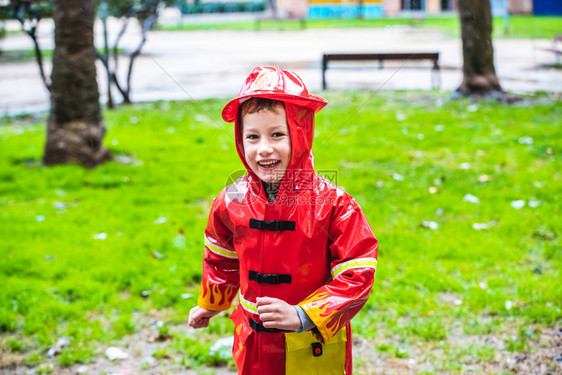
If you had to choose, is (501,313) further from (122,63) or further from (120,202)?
(122,63)

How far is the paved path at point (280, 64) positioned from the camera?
12.4m

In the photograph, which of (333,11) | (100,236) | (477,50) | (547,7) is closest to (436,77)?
(477,50)

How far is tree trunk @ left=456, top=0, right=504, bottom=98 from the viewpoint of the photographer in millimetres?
9922

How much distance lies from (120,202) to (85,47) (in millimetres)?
2179

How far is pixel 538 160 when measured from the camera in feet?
21.7

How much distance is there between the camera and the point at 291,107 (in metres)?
1.96

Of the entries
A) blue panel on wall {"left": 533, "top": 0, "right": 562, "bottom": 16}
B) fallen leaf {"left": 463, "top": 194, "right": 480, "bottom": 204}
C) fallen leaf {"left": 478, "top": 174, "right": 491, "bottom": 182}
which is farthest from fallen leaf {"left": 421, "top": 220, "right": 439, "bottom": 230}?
blue panel on wall {"left": 533, "top": 0, "right": 562, "bottom": 16}

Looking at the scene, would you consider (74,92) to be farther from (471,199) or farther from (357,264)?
(357,264)

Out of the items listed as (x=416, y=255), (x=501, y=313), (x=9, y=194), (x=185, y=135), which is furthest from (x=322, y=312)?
(x=185, y=135)

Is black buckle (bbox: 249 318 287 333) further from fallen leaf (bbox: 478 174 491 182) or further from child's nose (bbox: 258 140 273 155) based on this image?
fallen leaf (bbox: 478 174 491 182)

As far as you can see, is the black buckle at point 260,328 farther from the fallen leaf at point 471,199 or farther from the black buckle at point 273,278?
the fallen leaf at point 471,199

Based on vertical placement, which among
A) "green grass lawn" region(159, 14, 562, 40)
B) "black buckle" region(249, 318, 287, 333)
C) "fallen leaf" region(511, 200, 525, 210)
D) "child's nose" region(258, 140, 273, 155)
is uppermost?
"green grass lawn" region(159, 14, 562, 40)

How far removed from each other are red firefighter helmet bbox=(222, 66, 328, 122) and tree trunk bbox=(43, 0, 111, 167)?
536 centimetres

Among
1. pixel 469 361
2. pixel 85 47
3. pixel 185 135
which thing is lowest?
pixel 469 361
